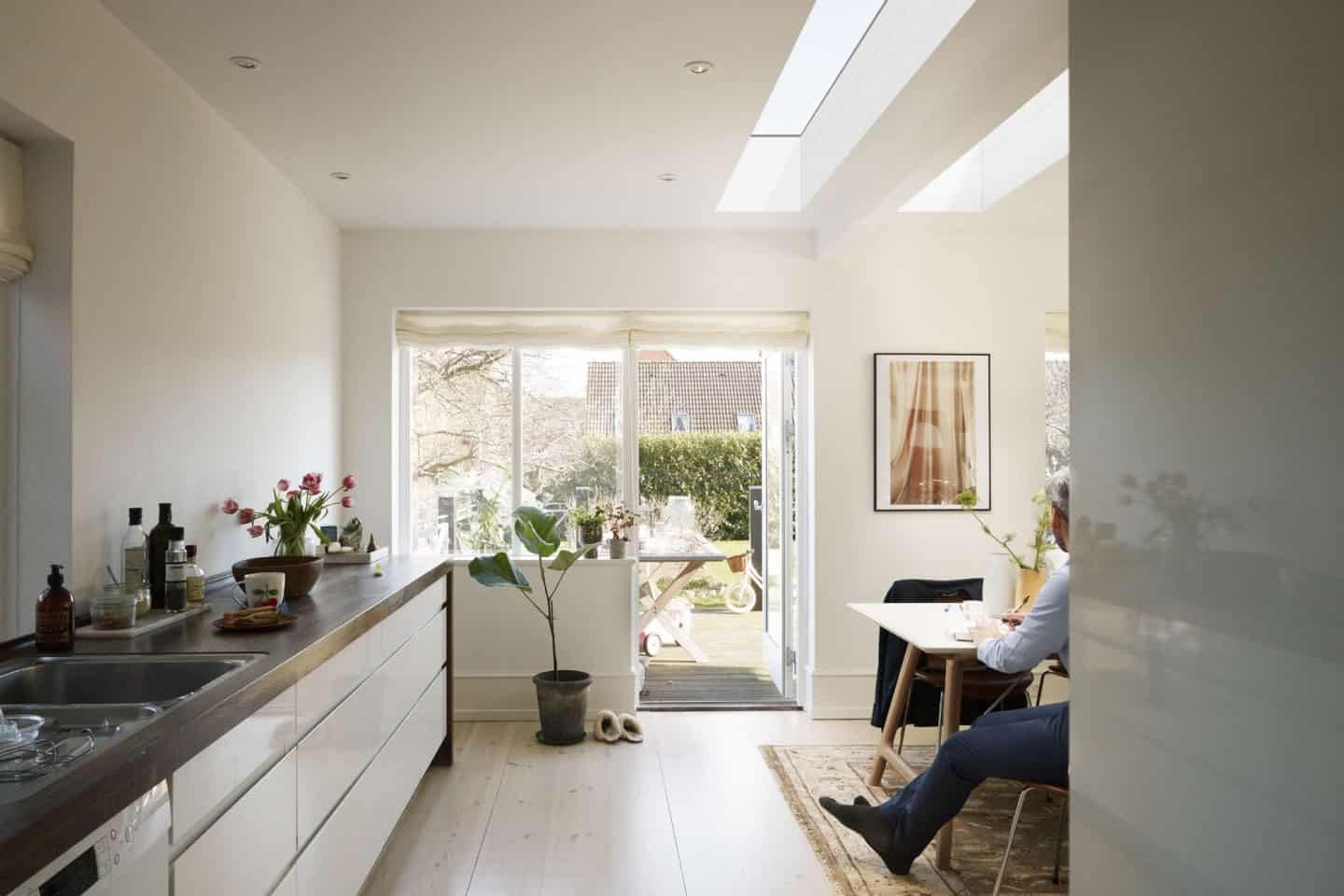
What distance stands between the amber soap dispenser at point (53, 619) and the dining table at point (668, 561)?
3304 millimetres

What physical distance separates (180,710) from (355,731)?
3.52ft

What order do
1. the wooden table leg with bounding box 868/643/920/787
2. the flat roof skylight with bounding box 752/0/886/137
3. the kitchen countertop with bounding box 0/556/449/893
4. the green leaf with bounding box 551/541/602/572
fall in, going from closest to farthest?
1. the kitchen countertop with bounding box 0/556/449/893
2. the flat roof skylight with bounding box 752/0/886/137
3. the wooden table leg with bounding box 868/643/920/787
4. the green leaf with bounding box 551/541/602/572

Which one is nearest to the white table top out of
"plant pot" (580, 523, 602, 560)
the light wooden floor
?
the light wooden floor

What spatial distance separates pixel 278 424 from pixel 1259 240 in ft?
11.7

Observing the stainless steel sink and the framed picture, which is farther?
the framed picture

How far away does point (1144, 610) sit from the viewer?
187 cm

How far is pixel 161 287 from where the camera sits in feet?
9.64

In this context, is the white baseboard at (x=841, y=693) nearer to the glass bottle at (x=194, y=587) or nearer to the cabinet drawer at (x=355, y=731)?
the cabinet drawer at (x=355, y=731)

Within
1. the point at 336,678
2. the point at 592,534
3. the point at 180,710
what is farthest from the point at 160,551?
the point at 592,534

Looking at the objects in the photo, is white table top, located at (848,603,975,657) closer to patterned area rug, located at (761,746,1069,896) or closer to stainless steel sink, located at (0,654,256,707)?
patterned area rug, located at (761,746,1069,896)

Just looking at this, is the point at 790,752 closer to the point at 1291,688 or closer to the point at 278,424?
the point at 278,424

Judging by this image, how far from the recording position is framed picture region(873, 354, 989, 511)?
16.5 feet

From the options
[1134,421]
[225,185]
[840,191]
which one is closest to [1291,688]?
[1134,421]

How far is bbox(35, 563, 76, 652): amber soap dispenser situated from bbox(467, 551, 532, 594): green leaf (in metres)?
2.30
